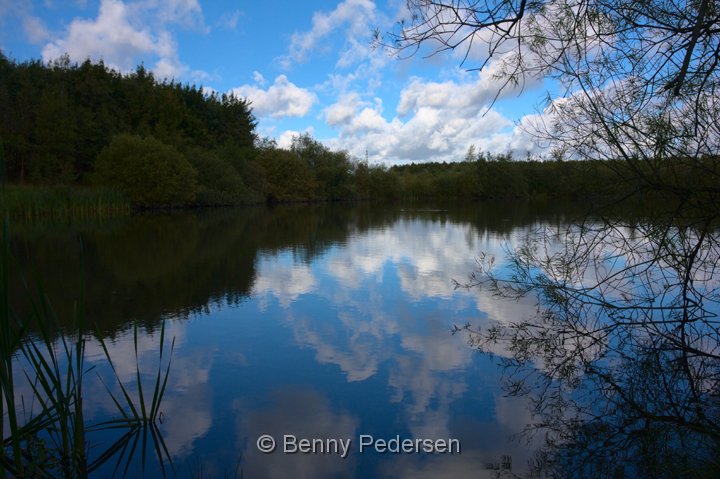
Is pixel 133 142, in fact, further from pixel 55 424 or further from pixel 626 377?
pixel 626 377

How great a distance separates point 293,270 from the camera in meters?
10.6

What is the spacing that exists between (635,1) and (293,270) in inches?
314

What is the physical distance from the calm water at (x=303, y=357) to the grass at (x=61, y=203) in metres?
12.0

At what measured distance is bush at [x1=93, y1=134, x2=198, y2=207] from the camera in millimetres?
31641

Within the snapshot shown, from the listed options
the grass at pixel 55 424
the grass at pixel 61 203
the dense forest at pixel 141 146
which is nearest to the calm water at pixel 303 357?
the grass at pixel 55 424

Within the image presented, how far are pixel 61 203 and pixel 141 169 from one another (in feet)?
25.9

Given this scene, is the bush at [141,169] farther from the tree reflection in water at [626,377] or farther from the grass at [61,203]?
the tree reflection in water at [626,377]

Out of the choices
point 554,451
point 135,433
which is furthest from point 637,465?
point 135,433

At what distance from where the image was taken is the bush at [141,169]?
3164 cm

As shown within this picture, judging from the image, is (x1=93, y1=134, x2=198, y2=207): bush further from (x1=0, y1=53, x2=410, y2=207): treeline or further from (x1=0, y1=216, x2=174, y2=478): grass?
(x1=0, y1=216, x2=174, y2=478): grass

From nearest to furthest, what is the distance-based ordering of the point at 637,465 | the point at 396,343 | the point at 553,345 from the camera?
the point at 637,465 → the point at 553,345 → the point at 396,343

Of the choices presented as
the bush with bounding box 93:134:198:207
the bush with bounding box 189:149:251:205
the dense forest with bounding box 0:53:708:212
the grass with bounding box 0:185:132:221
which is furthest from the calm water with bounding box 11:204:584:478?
the bush with bounding box 189:149:251:205

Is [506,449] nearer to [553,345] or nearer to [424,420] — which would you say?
[424,420]

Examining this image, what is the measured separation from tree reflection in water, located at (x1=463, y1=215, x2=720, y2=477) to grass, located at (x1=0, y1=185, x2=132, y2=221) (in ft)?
69.9
